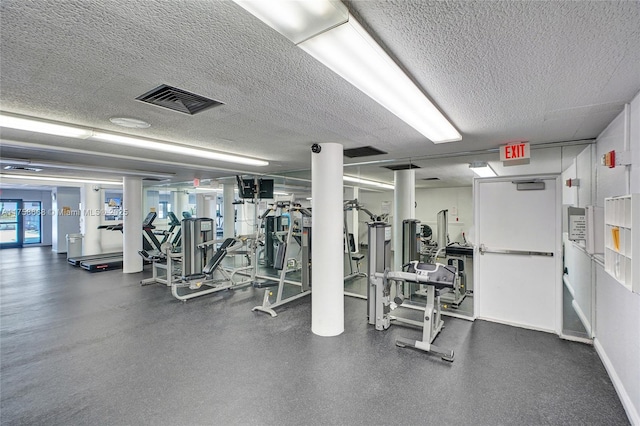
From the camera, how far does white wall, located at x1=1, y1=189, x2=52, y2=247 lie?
10.7 metres

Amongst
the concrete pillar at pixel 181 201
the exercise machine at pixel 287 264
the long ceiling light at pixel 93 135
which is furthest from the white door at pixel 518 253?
the concrete pillar at pixel 181 201

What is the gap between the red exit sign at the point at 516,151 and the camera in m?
3.41

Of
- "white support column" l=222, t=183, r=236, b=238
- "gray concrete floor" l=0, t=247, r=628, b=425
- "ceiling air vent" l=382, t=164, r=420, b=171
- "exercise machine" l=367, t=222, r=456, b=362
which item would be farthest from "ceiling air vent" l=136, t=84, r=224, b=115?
"white support column" l=222, t=183, r=236, b=238

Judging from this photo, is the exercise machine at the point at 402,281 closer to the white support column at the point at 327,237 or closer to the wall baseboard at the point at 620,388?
the white support column at the point at 327,237

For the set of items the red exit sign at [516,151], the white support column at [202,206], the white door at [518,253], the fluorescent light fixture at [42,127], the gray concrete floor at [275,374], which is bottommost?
the gray concrete floor at [275,374]

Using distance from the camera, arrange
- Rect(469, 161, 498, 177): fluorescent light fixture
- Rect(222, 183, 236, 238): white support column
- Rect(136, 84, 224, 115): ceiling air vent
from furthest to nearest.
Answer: Rect(222, 183, 236, 238): white support column, Rect(469, 161, 498, 177): fluorescent light fixture, Rect(136, 84, 224, 115): ceiling air vent

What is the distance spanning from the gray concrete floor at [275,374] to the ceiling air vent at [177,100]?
7.84ft

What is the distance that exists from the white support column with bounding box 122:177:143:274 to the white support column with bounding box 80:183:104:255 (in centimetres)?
295

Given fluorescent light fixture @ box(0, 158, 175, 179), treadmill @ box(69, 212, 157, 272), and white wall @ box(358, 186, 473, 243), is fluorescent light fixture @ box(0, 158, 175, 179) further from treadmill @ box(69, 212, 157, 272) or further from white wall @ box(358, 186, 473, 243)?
white wall @ box(358, 186, 473, 243)

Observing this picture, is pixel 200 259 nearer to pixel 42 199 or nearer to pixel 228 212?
pixel 228 212

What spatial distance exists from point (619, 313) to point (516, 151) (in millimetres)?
1933

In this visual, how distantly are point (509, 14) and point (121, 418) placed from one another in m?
3.41

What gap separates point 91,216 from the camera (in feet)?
28.8

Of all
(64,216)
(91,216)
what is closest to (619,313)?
(91,216)
